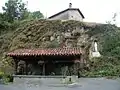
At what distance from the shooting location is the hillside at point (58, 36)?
23719 mm

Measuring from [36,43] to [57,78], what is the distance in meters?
7.32

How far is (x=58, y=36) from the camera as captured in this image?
24.3m

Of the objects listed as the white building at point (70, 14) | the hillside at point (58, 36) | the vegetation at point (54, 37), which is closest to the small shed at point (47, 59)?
the vegetation at point (54, 37)

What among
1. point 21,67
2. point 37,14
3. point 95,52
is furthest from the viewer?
point 37,14

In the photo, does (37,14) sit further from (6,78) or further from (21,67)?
(6,78)

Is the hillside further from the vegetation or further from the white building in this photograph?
the white building

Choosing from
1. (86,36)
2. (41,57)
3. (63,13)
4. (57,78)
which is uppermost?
(63,13)

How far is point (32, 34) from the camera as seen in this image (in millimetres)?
24844

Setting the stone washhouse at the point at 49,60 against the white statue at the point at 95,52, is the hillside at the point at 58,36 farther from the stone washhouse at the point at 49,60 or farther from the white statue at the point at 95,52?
the stone washhouse at the point at 49,60

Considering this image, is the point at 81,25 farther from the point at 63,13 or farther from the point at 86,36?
the point at 63,13

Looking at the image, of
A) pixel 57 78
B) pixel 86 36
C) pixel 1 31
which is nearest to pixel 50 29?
pixel 86 36

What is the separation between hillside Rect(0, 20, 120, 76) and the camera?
2372 cm

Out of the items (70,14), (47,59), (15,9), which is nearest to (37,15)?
(15,9)

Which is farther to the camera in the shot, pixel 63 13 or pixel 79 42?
pixel 63 13
